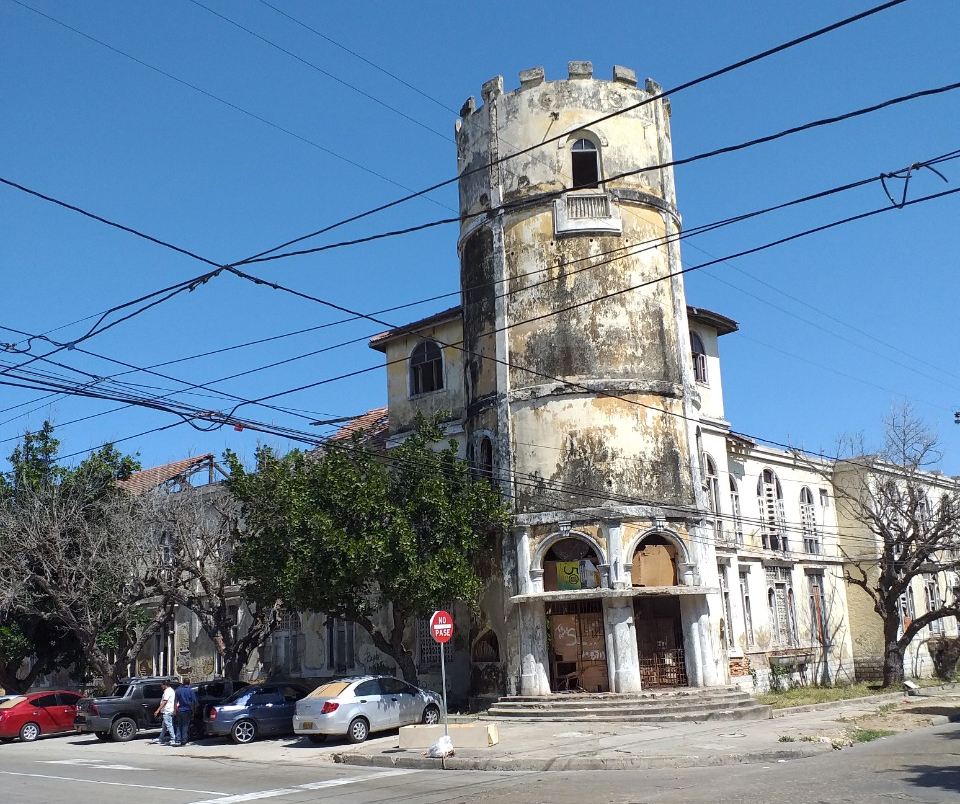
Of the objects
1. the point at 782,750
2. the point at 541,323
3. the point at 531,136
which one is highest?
the point at 531,136

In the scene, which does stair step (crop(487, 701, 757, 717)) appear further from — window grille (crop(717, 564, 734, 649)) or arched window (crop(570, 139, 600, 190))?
arched window (crop(570, 139, 600, 190))

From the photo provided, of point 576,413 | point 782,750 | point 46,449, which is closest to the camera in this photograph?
point 782,750

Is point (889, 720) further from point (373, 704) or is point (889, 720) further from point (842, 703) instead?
point (373, 704)

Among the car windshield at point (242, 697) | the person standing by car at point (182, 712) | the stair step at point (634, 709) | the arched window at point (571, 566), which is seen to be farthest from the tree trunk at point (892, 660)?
the person standing by car at point (182, 712)

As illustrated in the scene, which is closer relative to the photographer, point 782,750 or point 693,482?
point 782,750

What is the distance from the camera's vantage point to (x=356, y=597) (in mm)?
25594

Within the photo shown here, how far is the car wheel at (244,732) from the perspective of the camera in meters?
23.7

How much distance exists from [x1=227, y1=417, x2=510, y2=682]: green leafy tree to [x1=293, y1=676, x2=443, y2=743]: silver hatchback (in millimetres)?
2497

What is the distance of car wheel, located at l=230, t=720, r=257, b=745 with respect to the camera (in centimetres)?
2369

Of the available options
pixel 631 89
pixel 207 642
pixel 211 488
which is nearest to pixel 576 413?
pixel 631 89

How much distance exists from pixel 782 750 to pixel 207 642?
25.9 meters

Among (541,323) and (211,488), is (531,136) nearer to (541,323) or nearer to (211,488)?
(541,323)

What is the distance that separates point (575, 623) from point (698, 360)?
35.1 ft

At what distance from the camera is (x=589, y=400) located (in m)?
26.4
